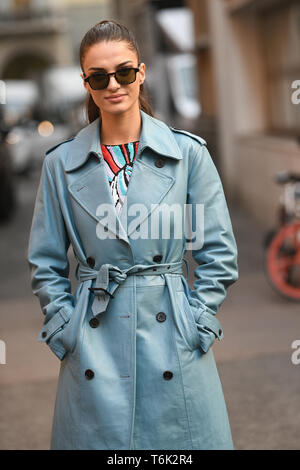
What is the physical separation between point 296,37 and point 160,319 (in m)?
9.74

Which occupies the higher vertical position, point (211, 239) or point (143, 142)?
point (143, 142)

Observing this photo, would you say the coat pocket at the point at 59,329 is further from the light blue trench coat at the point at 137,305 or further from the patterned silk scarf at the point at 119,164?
the patterned silk scarf at the point at 119,164

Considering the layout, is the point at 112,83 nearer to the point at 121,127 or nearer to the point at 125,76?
the point at 125,76

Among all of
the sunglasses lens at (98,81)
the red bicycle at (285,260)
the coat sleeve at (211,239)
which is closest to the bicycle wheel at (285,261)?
the red bicycle at (285,260)

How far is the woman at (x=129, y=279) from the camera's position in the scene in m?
2.69

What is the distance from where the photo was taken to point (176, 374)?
2.70 m

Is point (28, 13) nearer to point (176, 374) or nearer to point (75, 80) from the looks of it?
point (75, 80)

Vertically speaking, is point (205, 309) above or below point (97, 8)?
above

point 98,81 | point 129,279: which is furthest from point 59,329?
point 98,81

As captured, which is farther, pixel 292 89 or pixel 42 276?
pixel 292 89

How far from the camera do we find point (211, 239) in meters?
2.80

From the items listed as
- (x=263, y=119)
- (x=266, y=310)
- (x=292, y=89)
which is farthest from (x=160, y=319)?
(x=263, y=119)

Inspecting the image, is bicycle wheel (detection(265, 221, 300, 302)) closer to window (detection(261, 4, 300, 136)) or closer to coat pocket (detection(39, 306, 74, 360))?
window (detection(261, 4, 300, 136))

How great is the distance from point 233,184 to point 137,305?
11.8 meters
